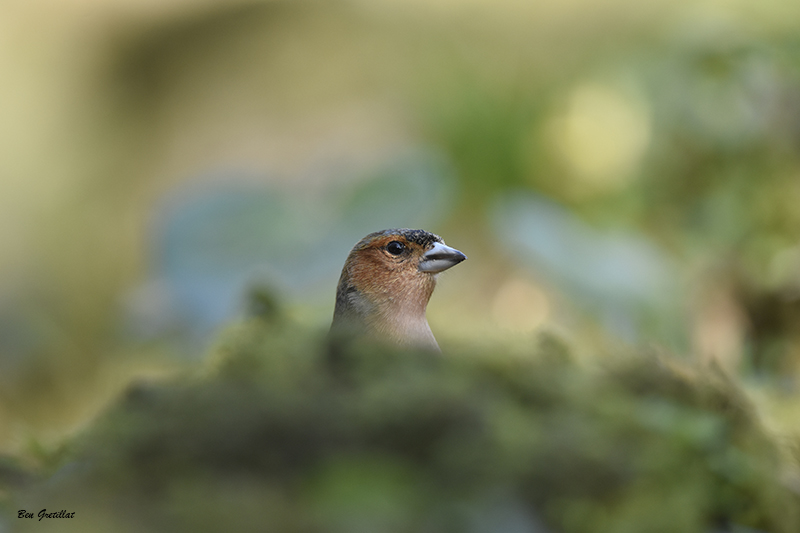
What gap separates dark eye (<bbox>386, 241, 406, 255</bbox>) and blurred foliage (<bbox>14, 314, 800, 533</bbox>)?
974 millimetres

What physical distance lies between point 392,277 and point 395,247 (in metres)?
0.12

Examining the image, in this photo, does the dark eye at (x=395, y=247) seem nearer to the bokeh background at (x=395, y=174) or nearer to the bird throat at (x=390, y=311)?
the bird throat at (x=390, y=311)

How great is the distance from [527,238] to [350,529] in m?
2.43

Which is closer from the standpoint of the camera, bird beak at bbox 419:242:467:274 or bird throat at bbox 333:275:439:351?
bird throat at bbox 333:275:439:351

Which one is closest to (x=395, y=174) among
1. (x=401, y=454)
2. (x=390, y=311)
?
(x=390, y=311)

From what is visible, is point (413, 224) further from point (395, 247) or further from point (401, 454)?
point (401, 454)

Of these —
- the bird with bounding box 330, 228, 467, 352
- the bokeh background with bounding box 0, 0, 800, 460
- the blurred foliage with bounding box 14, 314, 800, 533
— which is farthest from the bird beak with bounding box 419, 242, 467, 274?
the blurred foliage with bounding box 14, 314, 800, 533

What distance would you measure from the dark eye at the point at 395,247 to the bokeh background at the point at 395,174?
37cm

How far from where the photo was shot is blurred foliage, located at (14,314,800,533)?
0.92 m

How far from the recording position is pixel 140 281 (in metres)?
6.21

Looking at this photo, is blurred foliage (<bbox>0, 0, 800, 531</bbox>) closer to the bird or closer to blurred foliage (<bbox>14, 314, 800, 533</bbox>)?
blurred foliage (<bbox>14, 314, 800, 533</bbox>)

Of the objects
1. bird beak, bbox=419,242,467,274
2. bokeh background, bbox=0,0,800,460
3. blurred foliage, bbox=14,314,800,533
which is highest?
bokeh background, bbox=0,0,800,460

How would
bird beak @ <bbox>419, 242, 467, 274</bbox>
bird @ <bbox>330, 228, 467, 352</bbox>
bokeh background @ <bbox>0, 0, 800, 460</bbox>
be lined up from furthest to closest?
bokeh background @ <bbox>0, 0, 800, 460</bbox> < bird beak @ <bbox>419, 242, 467, 274</bbox> < bird @ <bbox>330, 228, 467, 352</bbox>

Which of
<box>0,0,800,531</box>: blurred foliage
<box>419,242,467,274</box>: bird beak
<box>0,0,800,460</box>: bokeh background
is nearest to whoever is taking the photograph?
<box>0,0,800,531</box>: blurred foliage
